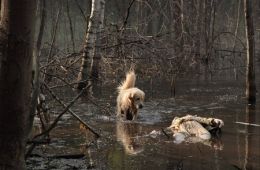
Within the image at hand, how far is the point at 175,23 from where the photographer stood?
18.0 metres

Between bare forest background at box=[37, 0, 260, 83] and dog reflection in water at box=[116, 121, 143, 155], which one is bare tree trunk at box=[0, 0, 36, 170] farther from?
bare forest background at box=[37, 0, 260, 83]

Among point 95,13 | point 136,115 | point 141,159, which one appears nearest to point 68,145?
point 141,159

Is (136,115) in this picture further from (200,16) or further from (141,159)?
(200,16)

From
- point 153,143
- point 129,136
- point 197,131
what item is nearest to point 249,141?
point 197,131

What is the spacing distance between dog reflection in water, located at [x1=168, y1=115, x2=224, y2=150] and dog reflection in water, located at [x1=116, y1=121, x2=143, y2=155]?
0.57 m

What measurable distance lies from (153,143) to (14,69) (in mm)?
3854

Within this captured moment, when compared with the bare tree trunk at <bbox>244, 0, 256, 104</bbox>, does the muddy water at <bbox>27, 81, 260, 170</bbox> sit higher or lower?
lower

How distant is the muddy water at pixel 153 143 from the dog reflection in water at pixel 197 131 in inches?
2.2

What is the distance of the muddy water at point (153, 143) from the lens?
5.82 m

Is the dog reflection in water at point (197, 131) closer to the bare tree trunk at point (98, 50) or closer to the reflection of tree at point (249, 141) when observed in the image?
the reflection of tree at point (249, 141)

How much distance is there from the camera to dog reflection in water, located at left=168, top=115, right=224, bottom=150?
7.29 meters

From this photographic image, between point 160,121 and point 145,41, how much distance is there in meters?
1.69

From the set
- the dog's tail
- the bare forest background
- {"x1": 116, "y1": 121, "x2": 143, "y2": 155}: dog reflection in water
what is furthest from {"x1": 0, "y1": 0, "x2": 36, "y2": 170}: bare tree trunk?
the dog's tail

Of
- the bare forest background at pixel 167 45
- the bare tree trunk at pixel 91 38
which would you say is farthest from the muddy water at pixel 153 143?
the bare tree trunk at pixel 91 38
